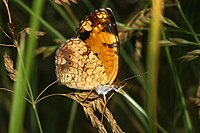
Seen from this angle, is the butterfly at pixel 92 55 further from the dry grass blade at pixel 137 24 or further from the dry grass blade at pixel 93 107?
the dry grass blade at pixel 137 24

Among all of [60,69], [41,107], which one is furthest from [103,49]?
[41,107]

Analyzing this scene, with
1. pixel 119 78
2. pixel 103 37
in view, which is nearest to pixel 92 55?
pixel 103 37

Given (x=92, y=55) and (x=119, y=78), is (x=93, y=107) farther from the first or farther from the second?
(x=119, y=78)

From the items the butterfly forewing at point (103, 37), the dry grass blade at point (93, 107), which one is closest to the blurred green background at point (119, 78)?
the butterfly forewing at point (103, 37)

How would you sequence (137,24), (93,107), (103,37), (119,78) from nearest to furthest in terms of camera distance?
(93,107) < (103,37) < (137,24) < (119,78)

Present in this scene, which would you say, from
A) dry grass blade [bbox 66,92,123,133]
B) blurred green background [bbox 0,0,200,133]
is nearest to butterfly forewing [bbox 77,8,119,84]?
dry grass blade [bbox 66,92,123,133]

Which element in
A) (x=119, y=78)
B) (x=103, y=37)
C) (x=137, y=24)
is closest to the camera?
(x=103, y=37)

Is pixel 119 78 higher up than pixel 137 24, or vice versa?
pixel 137 24

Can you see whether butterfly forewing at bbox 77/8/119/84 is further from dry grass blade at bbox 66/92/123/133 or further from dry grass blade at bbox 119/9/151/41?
dry grass blade at bbox 119/9/151/41
